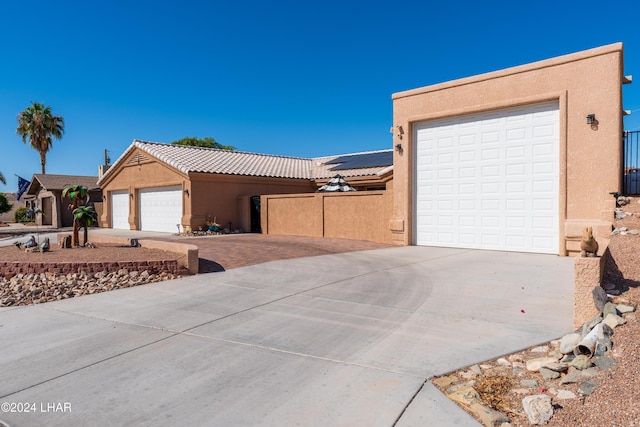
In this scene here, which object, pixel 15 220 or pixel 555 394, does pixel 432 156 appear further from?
pixel 15 220

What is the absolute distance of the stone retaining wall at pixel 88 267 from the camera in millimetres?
9141

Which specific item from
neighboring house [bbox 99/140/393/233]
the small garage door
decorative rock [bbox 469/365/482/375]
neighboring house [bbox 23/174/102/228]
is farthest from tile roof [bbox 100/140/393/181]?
decorative rock [bbox 469/365/482/375]

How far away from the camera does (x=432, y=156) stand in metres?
14.8

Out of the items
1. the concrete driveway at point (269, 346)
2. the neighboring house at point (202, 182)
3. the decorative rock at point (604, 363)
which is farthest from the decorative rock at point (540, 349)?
the neighboring house at point (202, 182)

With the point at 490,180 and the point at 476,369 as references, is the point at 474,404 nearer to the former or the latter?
the point at 476,369

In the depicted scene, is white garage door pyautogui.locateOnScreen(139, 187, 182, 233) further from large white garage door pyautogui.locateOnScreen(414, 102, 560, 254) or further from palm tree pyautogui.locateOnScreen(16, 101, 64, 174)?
palm tree pyautogui.locateOnScreen(16, 101, 64, 174)

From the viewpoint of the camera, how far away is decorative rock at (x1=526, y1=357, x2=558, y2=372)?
419cm

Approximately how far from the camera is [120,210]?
2814 cm

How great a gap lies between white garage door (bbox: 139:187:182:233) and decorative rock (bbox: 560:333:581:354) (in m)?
20.9

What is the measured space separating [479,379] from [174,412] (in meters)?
2.79

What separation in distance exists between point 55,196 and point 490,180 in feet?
107

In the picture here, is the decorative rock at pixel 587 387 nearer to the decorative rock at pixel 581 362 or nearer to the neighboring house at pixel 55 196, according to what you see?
the decorative rock at pixel 581 362

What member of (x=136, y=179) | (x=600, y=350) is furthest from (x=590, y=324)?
(x=136, y=179)

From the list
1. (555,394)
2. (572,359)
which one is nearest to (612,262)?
(572,359)
